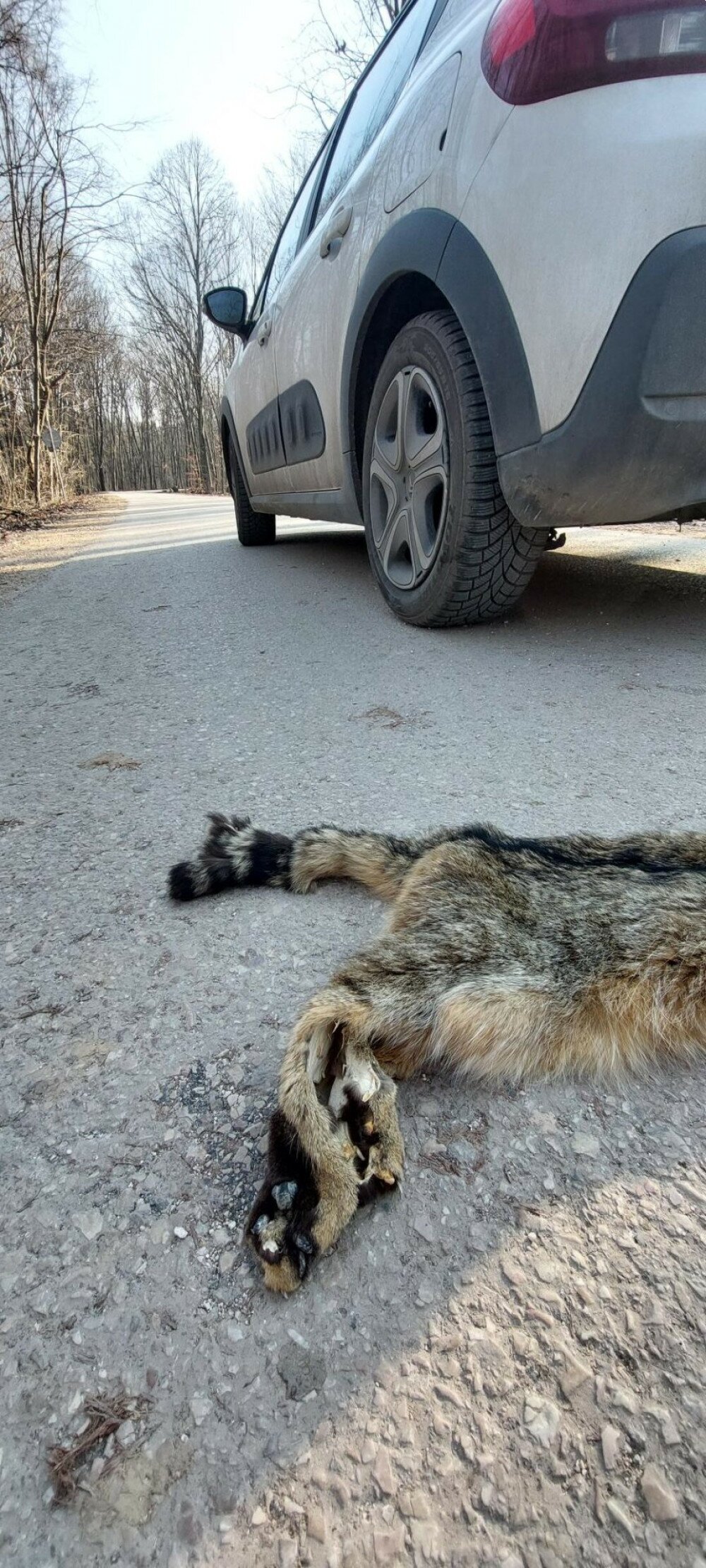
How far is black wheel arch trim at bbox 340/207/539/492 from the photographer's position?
274cm

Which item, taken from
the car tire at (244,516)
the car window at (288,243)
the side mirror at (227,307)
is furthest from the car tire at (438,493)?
the car tire at (244,516)

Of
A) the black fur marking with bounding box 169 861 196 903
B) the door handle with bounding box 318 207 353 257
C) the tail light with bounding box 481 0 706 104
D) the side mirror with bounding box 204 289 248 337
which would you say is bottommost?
the black fur marking with bounding box 169 861 196 903

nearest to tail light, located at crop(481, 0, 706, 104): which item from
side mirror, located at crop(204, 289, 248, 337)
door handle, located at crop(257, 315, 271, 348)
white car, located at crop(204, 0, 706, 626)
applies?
white car, located at crop(204, 0, 706, 626)

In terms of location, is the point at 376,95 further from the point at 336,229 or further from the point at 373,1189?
the point at 373,1189

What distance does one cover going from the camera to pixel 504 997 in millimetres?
1185

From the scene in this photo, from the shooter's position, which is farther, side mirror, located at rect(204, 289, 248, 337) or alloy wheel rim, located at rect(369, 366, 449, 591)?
side mirror, located at rect(204, 289, 248, 337)

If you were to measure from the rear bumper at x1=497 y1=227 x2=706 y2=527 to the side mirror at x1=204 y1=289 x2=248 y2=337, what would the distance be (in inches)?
166

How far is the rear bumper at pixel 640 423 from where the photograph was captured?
2.34 m

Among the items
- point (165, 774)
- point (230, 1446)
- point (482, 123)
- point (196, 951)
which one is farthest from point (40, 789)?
point (482, 123)

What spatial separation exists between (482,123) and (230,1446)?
3.49 m

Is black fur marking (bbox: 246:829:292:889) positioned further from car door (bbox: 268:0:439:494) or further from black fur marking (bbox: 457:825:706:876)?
car door (bbox: 268:0:439:494)

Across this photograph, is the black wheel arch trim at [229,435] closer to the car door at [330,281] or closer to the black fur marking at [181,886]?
the car door at [330,281]

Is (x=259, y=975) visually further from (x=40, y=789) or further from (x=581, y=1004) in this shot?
(x=40, y=789)

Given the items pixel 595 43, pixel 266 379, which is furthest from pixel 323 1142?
pixel 266 379
